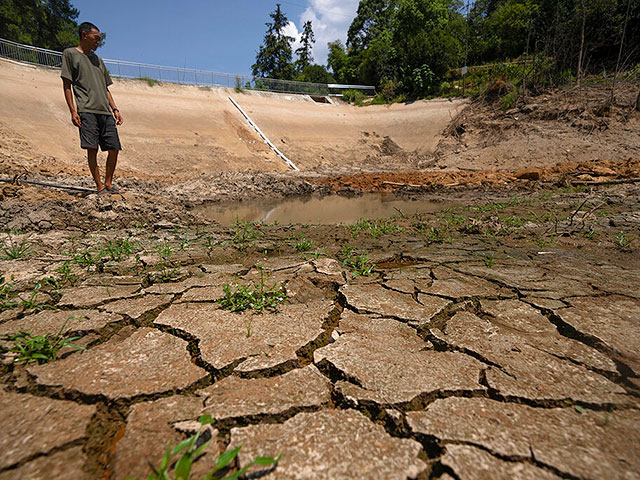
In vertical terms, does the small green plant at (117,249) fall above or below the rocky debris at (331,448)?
above

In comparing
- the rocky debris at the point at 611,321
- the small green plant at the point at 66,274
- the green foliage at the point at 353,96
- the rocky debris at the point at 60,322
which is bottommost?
the rocky debris at the point at 60,322

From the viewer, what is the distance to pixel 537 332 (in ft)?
5.07

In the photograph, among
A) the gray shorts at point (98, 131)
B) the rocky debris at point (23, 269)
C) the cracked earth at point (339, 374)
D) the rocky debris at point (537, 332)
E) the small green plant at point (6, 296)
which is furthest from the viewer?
the gray shorts at point (98, 131)

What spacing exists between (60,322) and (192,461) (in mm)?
1169

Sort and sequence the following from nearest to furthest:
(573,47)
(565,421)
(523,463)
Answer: (523,463) < (565,421) < (573,47)

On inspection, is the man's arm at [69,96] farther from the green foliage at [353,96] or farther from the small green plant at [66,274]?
the green foliage at [353,96]

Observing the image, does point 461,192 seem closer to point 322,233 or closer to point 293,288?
point 322,233


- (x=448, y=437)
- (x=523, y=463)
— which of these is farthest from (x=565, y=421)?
(x=448, y=437)

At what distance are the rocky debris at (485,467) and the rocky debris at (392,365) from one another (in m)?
0.23

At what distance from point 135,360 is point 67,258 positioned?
178 centimetres

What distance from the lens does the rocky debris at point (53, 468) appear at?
810 millimetres

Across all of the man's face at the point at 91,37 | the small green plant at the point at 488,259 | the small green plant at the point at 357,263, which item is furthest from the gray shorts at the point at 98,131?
the small green plant at the point at 488,259

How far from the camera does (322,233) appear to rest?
3.81 meters

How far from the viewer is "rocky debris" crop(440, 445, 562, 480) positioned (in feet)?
2.74
